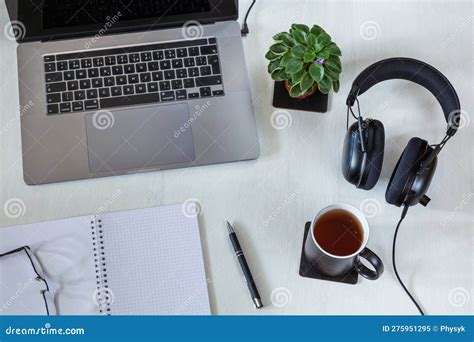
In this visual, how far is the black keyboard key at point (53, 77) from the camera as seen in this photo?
1033 millimetres

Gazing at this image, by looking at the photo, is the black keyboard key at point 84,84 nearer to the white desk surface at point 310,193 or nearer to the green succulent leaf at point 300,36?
the white desk surface at point 310,193

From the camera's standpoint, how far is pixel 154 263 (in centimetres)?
96

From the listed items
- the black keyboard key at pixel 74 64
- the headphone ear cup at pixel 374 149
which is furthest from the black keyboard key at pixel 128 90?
the headphone ear cup at pixel 374 149

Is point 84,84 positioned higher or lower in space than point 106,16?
lower

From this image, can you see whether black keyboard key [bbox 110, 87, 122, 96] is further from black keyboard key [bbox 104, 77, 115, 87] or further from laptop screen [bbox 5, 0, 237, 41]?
laptop screen [bbox 5, 0, 237, 41]

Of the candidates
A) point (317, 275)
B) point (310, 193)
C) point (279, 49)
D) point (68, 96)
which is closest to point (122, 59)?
point (68, 96)

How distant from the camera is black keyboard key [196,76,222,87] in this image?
1035 millimetres

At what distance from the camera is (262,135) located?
1.03 meters

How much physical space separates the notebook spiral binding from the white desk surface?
1.7 inches

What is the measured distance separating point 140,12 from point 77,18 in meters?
0.12

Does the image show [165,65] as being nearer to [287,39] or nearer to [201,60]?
[201,60]

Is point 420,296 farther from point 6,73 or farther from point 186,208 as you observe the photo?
point 6,73

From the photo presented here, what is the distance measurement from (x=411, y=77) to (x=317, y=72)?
0.17 metres
